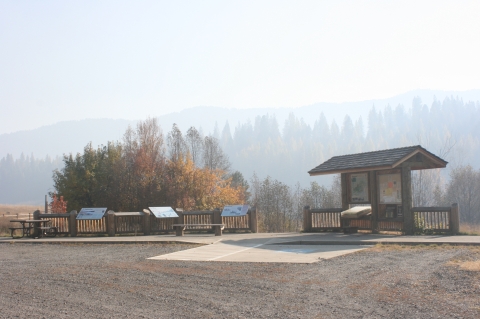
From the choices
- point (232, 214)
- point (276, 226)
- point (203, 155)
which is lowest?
point (276, 226)

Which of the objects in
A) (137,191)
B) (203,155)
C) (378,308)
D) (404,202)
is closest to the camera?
(378,308)

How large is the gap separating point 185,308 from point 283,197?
55.2m

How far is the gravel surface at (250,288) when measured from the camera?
Answer: 7230 mm

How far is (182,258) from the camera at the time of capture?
13812 millimetres

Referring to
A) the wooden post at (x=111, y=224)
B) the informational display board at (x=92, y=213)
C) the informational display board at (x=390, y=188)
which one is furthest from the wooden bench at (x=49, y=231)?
the informational display board at (x=390, y=188)

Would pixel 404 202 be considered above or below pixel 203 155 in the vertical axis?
below

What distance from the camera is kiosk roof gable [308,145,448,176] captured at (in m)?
18.7

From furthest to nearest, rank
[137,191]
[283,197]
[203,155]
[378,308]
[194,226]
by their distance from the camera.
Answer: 1. [203,155]
2. [283,197]
3. [137,191]
4. [194,226]
5. [378,308]

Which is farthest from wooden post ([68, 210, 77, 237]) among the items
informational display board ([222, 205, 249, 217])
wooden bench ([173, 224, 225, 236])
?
informational display board ([222, 205, 249, 217])

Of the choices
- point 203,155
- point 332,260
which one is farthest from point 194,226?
point 203,155

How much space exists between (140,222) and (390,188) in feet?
37.5

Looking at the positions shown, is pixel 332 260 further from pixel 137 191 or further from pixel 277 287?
pixel 137 191

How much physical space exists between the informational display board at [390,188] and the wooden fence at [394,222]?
0.79 m

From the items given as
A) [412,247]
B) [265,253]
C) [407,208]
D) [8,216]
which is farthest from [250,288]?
[8,216]
